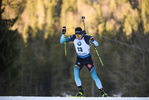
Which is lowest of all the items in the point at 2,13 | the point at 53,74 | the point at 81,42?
the point at 53,74

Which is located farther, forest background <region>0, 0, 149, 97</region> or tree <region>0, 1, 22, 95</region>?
forest background <region>0, 0, 149, 97</region>

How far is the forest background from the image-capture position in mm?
19812

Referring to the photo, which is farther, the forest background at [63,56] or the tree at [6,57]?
the forest background at [63,56]

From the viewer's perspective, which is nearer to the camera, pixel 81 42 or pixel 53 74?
pixel 81 42

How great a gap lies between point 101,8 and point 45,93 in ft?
164

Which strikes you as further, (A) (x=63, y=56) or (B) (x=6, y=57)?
(A) (x=63, y=56)

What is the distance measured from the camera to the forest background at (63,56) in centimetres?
1981

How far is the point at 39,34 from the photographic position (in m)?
60.2

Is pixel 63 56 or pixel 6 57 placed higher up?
pixel 6 57

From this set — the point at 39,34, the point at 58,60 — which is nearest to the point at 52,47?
the point at 58,60

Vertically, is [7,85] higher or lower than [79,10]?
lower

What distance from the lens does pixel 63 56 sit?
46.4m

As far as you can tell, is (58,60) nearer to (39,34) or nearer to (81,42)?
(39,34)

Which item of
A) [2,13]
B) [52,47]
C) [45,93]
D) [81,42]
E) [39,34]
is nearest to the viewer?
[81,42]
